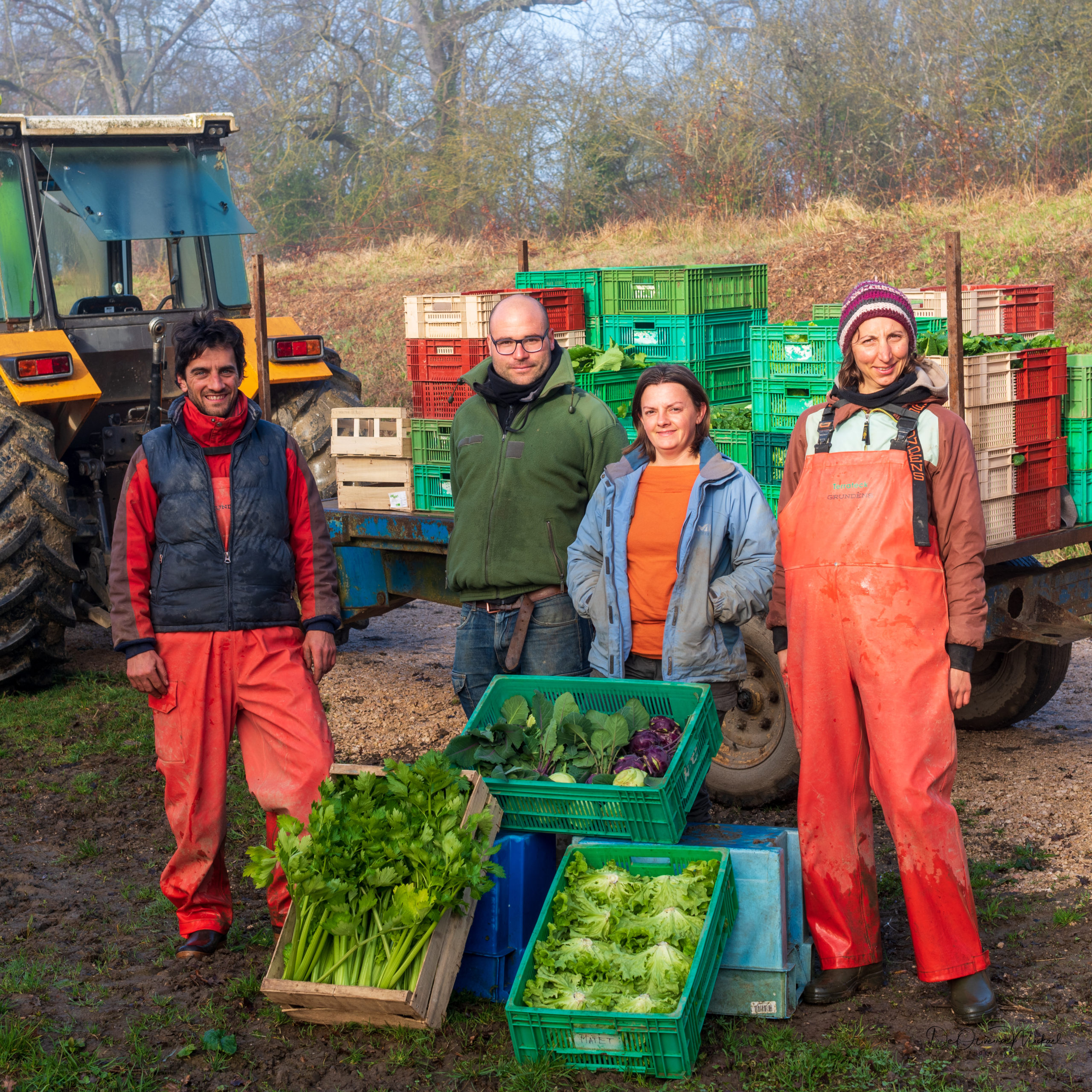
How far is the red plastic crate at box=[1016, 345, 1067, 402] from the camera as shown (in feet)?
17.2

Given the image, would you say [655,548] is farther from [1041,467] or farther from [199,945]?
[1041,467]

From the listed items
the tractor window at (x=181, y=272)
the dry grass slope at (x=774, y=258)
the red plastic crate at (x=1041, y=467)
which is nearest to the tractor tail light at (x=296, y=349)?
the tractor window at (x=181, y=272)

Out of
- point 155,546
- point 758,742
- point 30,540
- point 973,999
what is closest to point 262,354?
point 30,540

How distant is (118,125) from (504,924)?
18.5ft

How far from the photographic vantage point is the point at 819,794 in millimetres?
3500

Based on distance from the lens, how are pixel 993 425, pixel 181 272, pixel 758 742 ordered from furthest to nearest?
pixel 181 272
pixel 993 425
pixel 758 742

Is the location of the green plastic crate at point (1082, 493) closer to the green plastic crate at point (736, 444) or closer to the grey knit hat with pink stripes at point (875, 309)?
the green plastic crate at point (736, 444)

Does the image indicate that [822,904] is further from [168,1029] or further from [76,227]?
[76,227]

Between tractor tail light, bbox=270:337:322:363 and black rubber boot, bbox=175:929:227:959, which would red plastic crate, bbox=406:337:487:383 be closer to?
tractor tail light, bbox=270:337:322:363

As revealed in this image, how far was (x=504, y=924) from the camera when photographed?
11.8 feet

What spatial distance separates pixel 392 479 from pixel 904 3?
17.7 metres

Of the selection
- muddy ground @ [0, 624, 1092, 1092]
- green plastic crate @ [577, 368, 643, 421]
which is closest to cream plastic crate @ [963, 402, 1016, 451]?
muddy ground @ [0, 624, 1092, 1092]

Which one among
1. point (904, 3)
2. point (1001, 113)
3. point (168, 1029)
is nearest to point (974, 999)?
point (168, 1029)

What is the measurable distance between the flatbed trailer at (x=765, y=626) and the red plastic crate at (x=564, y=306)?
133 centimetres
